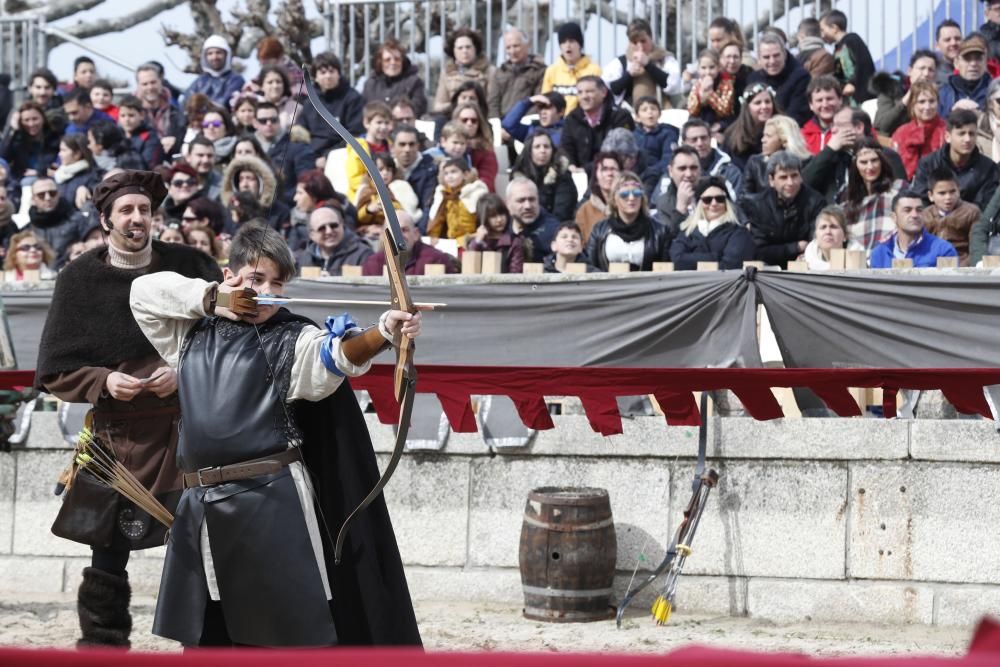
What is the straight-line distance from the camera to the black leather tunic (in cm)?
418

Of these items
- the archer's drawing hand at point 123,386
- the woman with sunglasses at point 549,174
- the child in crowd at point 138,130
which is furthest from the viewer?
the child in crowd at point 138,130

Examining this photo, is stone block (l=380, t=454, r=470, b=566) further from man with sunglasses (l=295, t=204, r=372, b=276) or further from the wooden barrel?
man with sunglasses (l=295, t=204, r=372, b=276)

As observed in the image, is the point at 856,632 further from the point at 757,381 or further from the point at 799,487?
the point at 757,381

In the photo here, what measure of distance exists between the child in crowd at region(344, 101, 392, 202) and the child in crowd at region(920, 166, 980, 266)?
3573 millimetres

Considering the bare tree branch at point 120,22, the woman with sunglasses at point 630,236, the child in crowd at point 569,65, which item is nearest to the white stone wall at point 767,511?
the woman with sunglasses at point 630,236

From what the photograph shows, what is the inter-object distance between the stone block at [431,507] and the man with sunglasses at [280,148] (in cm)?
255

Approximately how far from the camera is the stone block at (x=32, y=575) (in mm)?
7664

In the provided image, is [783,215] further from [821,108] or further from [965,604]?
[965,604]

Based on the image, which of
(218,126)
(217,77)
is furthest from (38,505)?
(217,77)

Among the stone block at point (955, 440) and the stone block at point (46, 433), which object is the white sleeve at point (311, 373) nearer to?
the stone block at point (955, 440)

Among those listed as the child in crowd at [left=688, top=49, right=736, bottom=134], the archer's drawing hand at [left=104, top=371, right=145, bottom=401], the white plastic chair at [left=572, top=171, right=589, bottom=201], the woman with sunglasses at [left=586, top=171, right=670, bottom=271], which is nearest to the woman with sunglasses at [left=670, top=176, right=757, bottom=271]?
the woman with sunglasses at [left=586, top=171, right=670, bottom=271]

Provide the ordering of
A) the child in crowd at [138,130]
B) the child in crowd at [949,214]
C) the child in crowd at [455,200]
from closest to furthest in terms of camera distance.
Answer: the child in crowd at [949,214]
the child in crowd at [455,200]
the child in crowd at [138,130]

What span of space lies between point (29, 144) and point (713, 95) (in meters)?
5.63

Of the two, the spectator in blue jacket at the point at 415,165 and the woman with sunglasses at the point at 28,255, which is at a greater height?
the spectator in blue jacket at the point at 415,165
